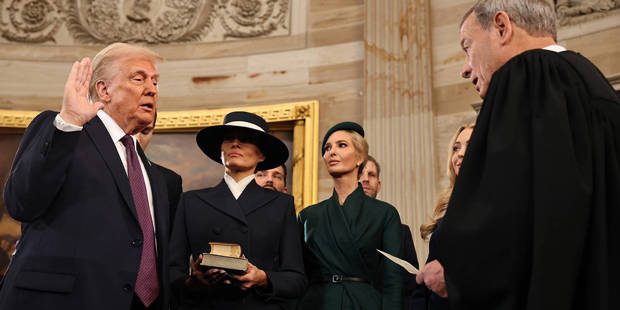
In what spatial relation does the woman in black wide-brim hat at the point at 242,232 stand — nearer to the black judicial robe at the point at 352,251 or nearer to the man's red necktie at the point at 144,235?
the man's red necktie at the point at 144,235

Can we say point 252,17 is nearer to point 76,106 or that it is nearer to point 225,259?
point 225,259

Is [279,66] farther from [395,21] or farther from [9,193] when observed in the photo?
[9,193]

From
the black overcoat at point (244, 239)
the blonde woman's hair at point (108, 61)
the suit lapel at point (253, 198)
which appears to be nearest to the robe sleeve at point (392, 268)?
the black overcoat at point (244, 239)

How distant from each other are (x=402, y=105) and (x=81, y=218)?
4751mm

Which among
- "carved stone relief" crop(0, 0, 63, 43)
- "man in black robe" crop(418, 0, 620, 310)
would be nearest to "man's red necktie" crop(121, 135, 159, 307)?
"man in black robe" crop(418, 0, 620, 310)

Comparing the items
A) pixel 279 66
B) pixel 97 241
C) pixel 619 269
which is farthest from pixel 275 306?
pixel 279 66

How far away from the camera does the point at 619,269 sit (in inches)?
70.2

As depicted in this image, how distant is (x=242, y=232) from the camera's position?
311cm

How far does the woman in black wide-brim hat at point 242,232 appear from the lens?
2.89 meters

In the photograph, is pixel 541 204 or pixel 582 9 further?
pixel 582 9

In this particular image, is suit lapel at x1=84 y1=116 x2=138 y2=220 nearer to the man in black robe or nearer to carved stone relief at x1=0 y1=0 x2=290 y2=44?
the man in black robe

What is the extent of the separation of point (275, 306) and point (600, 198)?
1662mm

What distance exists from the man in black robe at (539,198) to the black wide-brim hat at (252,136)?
5.44 ft

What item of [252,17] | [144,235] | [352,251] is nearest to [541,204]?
[144,235]
